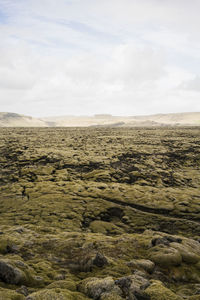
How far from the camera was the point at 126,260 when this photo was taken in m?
10.0

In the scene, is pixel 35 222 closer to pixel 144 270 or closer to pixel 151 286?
pixel 144 270

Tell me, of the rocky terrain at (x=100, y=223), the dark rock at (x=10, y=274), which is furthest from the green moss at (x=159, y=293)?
the dark rock at (x=10, y=274)

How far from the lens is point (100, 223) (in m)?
15.5

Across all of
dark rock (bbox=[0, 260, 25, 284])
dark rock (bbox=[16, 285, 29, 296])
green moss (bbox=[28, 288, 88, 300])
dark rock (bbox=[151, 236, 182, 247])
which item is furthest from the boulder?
dark rock (bbox=[0, 260, 25, 284])

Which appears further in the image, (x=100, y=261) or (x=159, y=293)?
(x=100, y=261)

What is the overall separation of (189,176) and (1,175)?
2121cm

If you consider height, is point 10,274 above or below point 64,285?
above

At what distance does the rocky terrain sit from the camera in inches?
307

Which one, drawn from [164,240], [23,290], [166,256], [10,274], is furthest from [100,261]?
Result: [164,240]

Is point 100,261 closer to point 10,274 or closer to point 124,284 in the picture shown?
point 124,284

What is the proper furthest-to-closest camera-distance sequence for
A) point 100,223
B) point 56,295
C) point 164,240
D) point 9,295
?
1. point 100,223
2. point 164,240
3. point 56,295
4. point 9,295

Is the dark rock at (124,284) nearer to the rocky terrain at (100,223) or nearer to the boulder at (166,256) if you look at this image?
the rocky terrain at (100,223)

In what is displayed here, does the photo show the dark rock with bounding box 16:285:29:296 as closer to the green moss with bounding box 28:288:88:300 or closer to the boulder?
the green moss with bounding box 28:288:88:300

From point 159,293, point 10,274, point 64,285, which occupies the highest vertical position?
point 10,274
